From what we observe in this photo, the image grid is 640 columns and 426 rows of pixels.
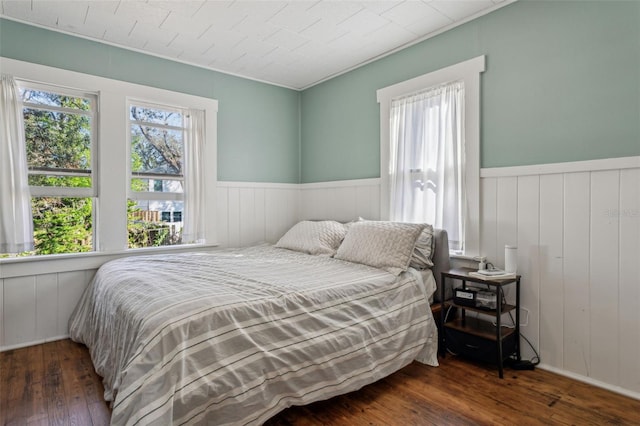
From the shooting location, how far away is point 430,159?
2955 mm

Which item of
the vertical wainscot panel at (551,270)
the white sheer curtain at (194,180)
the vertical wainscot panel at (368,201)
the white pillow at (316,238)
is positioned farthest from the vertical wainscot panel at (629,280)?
the white sheer curtain at (194,180)

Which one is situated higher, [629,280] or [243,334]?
[629,280]

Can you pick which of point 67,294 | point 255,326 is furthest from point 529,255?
point 67,294

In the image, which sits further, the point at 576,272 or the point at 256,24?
the point at 256,24

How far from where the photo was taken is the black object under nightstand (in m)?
2.21

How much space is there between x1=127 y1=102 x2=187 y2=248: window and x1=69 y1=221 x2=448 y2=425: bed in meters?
0.63

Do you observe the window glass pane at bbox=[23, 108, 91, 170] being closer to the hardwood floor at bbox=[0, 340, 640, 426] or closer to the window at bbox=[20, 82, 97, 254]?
the window at bbox=[20, 82, 97, 254]

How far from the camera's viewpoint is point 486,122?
8.59 feet

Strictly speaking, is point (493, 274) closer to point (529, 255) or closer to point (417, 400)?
point (529, 255)

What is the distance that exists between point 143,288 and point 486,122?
8.35ft

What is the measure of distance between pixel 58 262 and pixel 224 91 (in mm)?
2227

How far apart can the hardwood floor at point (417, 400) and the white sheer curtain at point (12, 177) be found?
3.02 ft

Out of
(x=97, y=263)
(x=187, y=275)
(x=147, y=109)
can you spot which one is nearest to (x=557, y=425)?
(x=187, y=275)

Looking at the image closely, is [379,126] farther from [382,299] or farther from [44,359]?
[44,359]
